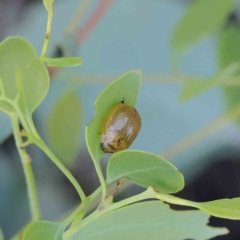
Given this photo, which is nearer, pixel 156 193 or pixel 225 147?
pixel 156 193

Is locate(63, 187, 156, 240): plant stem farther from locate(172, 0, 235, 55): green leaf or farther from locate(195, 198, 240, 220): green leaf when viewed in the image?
locate(172, 0, 235, 55): green leaf

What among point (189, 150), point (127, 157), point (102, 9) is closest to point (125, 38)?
point (102, 9)

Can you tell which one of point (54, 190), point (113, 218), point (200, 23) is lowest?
point (54, 190)

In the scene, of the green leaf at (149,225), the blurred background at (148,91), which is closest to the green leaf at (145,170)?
the green leaf at (149,225)

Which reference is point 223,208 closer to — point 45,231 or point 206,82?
point 45,231

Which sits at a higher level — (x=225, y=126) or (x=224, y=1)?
(x=224, y=1)

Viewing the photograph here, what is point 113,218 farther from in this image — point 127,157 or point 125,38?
point 125,38
